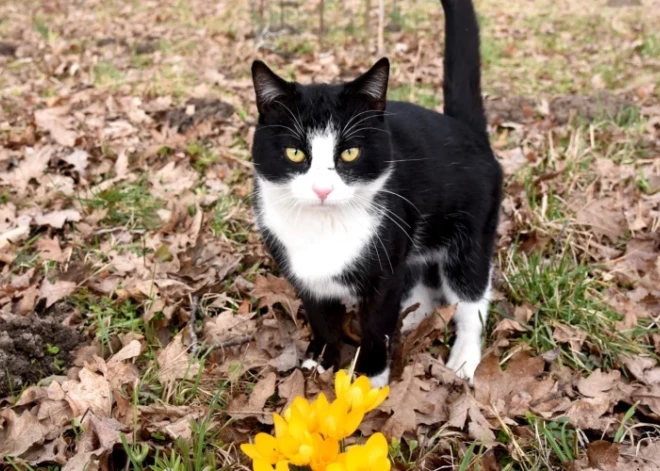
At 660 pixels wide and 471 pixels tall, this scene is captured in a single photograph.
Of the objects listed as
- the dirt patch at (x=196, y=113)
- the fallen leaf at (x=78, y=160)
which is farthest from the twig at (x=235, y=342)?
the dirt patch at (x=196, y=113)

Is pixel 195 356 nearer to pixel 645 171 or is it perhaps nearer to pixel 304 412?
pixel 304 412

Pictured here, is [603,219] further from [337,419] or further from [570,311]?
[337,419]

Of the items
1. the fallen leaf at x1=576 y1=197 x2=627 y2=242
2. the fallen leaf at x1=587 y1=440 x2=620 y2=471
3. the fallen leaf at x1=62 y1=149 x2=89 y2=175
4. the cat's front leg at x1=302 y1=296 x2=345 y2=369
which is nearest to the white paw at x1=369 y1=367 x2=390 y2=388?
the cat's front leg at x1=302 y1=296 x2=345 y2=369

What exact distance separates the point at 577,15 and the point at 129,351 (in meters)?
8.53

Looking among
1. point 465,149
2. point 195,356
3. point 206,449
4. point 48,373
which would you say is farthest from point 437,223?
point 48,373

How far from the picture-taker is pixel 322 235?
2213 millimetres

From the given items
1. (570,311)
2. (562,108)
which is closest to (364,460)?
(570,311)

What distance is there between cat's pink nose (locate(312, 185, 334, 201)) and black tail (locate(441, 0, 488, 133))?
1.13 m

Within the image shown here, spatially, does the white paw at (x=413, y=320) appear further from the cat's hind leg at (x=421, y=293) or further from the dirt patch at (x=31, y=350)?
the dirt patch at (x=31, y=350)

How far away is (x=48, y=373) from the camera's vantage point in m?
2.34

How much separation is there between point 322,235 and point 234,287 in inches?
35.7

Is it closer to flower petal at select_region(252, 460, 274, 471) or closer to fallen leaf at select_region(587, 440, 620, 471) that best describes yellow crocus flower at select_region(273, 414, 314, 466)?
flower petal at select_region(252, 460, 274, 471)

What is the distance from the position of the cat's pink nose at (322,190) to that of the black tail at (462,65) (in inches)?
44.6

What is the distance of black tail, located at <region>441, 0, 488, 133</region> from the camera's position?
2611mm
